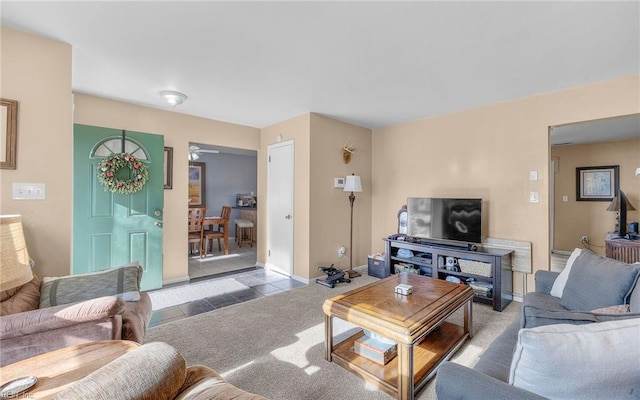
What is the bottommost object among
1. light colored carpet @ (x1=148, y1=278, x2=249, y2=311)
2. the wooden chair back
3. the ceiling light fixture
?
light colored carpet @ (x1=148, y1=278, x2=249, y2=311)

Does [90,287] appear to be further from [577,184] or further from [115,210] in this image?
[577,184]

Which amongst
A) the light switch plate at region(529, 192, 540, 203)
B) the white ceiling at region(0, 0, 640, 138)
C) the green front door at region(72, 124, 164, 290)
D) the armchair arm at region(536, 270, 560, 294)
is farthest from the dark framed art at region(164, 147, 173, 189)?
the light switch plate at region(529, 192, 540, 203)

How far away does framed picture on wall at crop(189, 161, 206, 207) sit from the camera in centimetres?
725

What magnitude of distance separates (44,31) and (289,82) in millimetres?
1916

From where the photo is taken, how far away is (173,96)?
3238 millimetres

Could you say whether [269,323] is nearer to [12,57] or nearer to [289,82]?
[289,82]

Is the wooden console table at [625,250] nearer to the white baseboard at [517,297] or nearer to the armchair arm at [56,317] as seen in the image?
the white baseboard at [517,297]

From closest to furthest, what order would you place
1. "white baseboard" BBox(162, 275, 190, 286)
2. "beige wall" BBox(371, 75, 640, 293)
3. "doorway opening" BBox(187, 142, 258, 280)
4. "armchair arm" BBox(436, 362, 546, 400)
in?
"armchair arm" BBox(436, 362, 546, 400), "beige wall" BBox(371, 75, 640, 293), "white baseboard" BBox(162, 275, 190, 286), "doorway opening" BBox(187, 142, 258, 280)

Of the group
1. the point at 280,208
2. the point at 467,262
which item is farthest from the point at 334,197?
the point at 467,262

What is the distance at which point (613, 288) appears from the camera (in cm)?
166

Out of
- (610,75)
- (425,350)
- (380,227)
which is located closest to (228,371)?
(425,350)

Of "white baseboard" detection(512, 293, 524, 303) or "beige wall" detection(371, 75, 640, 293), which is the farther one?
"white baseboard" detection(512, 293, 524, 303)

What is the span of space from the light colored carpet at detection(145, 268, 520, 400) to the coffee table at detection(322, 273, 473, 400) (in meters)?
0.08

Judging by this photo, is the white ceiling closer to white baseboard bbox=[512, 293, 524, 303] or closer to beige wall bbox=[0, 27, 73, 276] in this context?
beige wall bbox=[0, 27, 73, 276]
